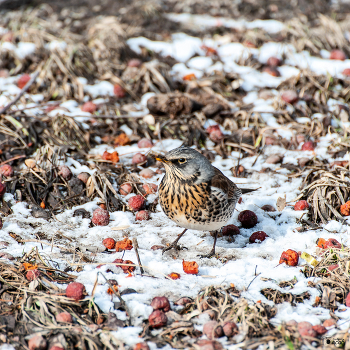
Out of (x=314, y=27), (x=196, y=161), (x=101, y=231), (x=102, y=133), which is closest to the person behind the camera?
(x=196, y=161)

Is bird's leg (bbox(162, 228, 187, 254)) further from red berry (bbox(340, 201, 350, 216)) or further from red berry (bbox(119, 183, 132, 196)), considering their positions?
red berry (bbox(340, 201, 350, 216))

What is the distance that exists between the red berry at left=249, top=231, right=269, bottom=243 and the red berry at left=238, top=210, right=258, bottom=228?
253mm

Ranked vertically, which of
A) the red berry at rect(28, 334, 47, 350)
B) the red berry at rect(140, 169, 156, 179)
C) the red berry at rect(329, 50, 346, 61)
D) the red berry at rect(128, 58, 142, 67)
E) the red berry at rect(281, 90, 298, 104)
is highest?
the red berry at rect(329, 50, 346, 61)

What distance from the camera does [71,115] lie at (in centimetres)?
596

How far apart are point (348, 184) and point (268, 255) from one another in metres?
1.39

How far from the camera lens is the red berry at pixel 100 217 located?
170 inches

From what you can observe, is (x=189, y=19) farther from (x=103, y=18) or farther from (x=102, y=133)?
(x=102, y=133)

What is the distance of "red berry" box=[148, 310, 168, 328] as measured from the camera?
2.95 meters

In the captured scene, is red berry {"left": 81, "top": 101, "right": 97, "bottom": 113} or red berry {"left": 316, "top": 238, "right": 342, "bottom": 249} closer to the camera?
red berry {"left": 316, "top": 238, "right": 342, "bottom": 249}

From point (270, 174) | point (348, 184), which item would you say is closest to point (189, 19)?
point (270, 174)

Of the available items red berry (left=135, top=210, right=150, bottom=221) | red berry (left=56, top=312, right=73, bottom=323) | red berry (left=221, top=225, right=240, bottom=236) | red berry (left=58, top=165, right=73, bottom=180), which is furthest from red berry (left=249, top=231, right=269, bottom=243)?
red berry (left=58, top=165, right=73, bottom=180)

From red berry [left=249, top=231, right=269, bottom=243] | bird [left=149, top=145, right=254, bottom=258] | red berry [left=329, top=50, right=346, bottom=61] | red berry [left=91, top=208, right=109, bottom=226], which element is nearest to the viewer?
bird [left=149, top=145, right=254, bottom=258]

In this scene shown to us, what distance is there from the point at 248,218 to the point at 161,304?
1.73 m

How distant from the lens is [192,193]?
3.85m
